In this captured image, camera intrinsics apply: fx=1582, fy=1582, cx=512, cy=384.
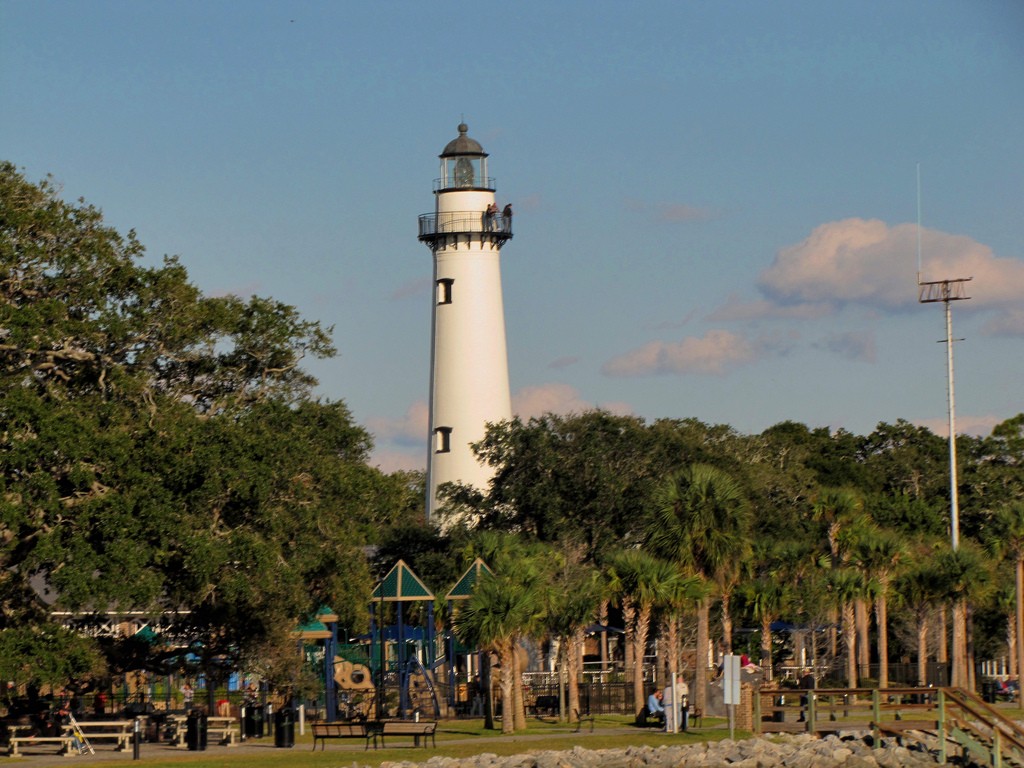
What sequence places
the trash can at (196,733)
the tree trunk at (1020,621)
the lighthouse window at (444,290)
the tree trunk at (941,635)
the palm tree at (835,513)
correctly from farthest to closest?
the lighthouse window at (444,290) → the palm tree at (835,513) → the tree trunk at (941,635) → the tree trunk at (1020,621) → the trash can at (196,733)

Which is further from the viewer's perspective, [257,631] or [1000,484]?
[1000,484]

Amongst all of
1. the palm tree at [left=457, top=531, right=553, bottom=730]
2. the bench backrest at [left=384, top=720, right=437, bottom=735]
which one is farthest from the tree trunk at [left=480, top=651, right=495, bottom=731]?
the bench backrest at [left=384, top=720, right=437, bottom=735]

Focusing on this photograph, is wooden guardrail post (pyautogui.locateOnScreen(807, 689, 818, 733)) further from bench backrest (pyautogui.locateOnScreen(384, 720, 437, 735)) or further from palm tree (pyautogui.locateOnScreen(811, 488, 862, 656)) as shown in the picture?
palm tree (pyautogui.locateOnScreen(811, 488, 862, 656))

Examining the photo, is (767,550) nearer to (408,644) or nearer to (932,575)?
(932,575)

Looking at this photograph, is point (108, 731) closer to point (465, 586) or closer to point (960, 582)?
point (465, 586)

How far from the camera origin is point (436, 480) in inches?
2771

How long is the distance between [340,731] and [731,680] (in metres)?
11.0

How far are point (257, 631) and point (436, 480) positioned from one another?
86.6 ft

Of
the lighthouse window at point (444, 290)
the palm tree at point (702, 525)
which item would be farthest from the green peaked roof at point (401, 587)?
the lighthouse window at point (444, 290)

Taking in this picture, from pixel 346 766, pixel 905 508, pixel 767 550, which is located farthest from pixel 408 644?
pixel 346 766

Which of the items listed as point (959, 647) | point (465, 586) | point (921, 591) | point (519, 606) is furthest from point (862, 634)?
point (519, 606)

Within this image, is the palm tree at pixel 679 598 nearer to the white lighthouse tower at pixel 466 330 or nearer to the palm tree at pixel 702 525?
the palm tree at pixel 702 525

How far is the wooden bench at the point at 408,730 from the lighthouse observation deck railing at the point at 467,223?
32.0m

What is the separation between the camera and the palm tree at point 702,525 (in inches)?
1900
